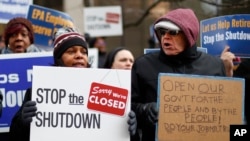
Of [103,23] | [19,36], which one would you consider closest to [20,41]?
[19,36]

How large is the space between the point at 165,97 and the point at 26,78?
5.61 ft

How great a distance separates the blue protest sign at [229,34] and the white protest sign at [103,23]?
7236 mm

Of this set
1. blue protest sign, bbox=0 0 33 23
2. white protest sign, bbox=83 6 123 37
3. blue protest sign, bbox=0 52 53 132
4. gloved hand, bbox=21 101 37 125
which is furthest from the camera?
white protest sign, bbox=83 6 123 37

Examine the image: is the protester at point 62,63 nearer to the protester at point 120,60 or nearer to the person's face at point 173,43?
the person's face at point 173,43

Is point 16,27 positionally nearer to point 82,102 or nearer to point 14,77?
point 14,77

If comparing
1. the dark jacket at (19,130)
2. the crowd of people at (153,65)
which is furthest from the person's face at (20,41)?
the dark jacket at (19,130)

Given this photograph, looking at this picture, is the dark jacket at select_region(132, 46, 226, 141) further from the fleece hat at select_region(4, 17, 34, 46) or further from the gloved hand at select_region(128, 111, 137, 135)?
the fleece hat at select_region(4, 17, 34, 46)

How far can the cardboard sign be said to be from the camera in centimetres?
369

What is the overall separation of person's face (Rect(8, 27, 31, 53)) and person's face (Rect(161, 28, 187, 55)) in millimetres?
1732

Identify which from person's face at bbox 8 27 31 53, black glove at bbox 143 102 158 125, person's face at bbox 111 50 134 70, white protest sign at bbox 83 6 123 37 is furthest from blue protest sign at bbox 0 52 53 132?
white protest sign at bbox 83 6 123 37

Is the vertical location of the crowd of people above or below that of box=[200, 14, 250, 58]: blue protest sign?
below

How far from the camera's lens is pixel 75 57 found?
3930 mm

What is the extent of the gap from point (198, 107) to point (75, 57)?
853 millimetres

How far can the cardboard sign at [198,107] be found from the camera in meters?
3.69
